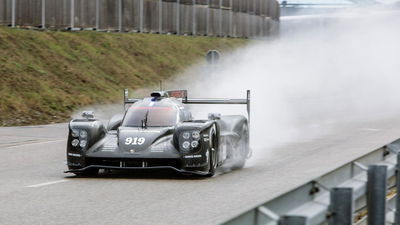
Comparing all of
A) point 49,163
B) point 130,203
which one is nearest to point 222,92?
point 49,163

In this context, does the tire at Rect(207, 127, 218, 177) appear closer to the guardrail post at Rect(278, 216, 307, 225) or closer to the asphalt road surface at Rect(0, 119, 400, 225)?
the asphalt road surface at Rect(0, 119, 400, 225)

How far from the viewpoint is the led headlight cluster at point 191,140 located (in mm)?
14914

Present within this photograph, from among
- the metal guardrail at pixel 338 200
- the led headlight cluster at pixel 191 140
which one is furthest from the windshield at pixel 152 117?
the metal guardrail at pixel 338 200

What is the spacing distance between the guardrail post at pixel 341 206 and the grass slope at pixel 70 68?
2313 centimetres

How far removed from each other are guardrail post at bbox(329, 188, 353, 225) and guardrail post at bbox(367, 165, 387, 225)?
1.10 meters

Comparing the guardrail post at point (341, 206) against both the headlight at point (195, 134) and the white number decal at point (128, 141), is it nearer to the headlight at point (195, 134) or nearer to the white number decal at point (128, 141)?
the headlight at point (195, 134)

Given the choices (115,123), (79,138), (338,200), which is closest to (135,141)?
(79,138)

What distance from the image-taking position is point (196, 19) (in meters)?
58.2

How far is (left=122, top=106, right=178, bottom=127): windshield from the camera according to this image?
1570cm

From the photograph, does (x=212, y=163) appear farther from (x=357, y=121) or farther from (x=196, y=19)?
(x=196, y=19)

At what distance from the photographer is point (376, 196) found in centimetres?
773

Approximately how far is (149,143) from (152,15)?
123 feet

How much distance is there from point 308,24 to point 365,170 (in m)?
88.2

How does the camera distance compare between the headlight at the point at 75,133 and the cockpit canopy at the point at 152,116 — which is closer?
the headlight at the point at 75,133
